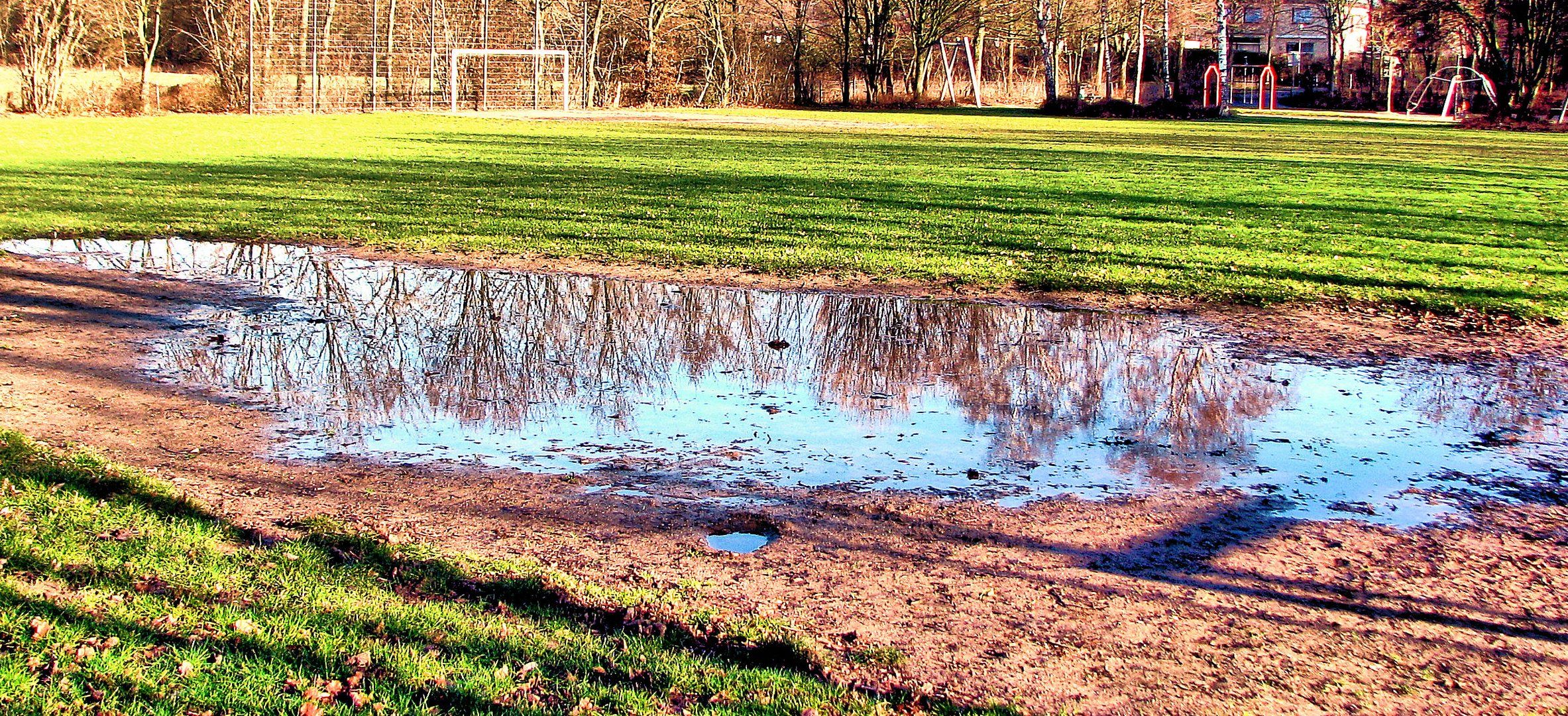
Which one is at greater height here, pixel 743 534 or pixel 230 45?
pixel 230 45

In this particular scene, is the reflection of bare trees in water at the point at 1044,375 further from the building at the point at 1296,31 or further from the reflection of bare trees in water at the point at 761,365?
the building at the point at 1296,31

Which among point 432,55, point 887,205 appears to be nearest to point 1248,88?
point 432,55

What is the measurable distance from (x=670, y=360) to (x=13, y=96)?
33.4 metres

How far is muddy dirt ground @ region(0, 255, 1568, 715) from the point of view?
334cm

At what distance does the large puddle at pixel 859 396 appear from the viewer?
517cm

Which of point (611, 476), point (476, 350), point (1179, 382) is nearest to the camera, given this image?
point (611, 476)

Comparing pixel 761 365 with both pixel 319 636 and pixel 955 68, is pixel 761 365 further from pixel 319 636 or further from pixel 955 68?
pixel 955 68

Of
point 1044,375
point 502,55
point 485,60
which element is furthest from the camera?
point 502,55

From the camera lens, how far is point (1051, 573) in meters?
4.06

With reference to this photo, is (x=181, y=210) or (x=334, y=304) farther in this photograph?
(x=181, y=210)

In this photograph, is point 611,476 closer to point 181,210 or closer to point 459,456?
point 459,456

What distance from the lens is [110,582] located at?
3602 millimetres

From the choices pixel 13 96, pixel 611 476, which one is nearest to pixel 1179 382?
pixel 611 476

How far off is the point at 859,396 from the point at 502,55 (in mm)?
38065
